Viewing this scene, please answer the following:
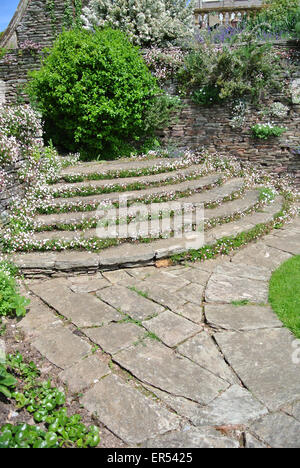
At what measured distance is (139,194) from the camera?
5234mm

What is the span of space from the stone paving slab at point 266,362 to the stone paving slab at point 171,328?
25 centimetres

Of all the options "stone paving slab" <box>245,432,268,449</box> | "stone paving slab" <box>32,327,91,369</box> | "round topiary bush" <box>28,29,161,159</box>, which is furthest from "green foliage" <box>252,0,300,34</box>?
"stone paving slab" <box>245,432,268,449</box>

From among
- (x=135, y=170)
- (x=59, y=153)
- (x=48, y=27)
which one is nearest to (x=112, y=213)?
(x=135, y=170)

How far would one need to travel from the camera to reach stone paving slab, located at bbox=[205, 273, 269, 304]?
3.48m

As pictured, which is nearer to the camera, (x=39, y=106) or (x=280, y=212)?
(x=280, y=212)

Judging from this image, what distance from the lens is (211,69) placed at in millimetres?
6664

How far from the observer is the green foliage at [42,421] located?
1.99 metres

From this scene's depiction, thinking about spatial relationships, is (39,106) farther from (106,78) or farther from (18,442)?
(18,442)

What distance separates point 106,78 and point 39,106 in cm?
157

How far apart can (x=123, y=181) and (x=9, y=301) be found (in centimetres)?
286

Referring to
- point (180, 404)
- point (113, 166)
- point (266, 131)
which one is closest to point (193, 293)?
point (180, 404)

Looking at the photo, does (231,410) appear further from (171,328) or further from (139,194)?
(139,194)

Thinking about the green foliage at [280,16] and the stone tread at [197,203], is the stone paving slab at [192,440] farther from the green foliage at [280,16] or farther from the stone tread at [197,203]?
the green foliage at [280,16]

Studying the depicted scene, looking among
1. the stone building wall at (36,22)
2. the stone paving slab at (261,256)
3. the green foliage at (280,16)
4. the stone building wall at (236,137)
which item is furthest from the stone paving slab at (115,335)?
the stone building wall at (36,22)
